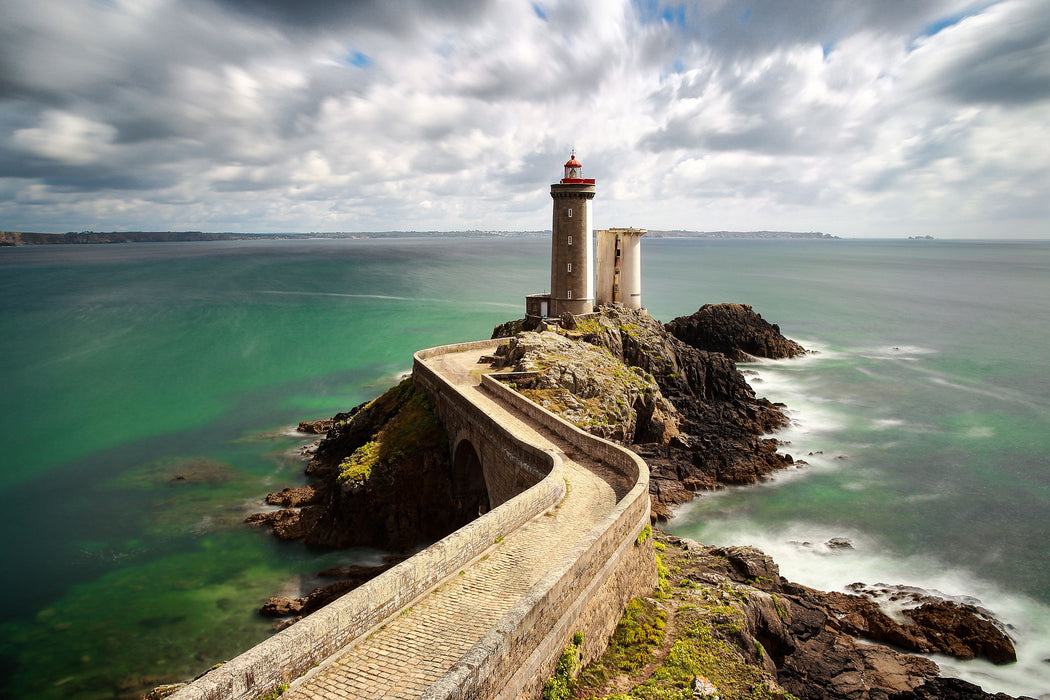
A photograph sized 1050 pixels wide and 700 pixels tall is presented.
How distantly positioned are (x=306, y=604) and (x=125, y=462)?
2022 cm

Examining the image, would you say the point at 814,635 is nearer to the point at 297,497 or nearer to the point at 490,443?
the point at 490,443

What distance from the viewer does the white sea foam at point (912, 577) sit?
15211 mm

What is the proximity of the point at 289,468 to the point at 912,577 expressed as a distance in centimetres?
2657

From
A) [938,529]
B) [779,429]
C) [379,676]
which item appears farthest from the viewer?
[779,429]

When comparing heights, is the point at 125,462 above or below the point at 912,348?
below

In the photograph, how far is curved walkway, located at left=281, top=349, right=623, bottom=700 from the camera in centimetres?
802

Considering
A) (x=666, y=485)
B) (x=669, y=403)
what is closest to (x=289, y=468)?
(x=666, y=485)

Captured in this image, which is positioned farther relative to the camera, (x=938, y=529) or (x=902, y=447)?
(x=902, y=447)

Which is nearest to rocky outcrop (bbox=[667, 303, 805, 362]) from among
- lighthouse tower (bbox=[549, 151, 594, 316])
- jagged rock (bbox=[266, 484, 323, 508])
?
lighthouse tower (bbox=[549, 151, 594, 316])

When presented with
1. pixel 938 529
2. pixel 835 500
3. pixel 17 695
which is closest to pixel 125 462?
pixel 17 695

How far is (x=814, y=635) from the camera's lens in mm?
14992

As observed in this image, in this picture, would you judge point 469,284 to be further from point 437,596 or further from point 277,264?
point 437,596

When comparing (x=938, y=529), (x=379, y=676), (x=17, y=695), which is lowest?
(x=17, y=695)

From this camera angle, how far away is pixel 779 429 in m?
34.0
